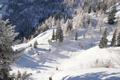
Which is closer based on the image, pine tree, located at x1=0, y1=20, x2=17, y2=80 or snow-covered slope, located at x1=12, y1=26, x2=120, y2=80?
pine tree, located at x1=0, y1=20, x2=17, y2=80

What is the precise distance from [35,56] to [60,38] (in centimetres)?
1833

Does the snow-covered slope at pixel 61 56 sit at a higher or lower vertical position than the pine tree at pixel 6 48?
lower

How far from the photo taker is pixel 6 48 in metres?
17.9

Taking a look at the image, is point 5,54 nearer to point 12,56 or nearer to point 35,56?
point 12,56

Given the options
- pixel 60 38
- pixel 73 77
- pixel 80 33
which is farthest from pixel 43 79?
pixel 80 33

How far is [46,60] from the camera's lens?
363 ft

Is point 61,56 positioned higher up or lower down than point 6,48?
lower down

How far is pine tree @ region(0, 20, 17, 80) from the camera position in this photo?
1748cm

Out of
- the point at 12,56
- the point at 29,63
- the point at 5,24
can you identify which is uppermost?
the point at 5,24

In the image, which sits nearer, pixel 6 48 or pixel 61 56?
pixel 6 48

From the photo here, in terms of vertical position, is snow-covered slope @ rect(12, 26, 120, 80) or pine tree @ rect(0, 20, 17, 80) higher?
pine tree @ rect(0, 20, 17, 80)

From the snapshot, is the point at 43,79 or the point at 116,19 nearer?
the point at 43,79

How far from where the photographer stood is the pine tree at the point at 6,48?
57.4 feet

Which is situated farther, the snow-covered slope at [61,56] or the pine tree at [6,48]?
the snow-covered slope at [61,56]
